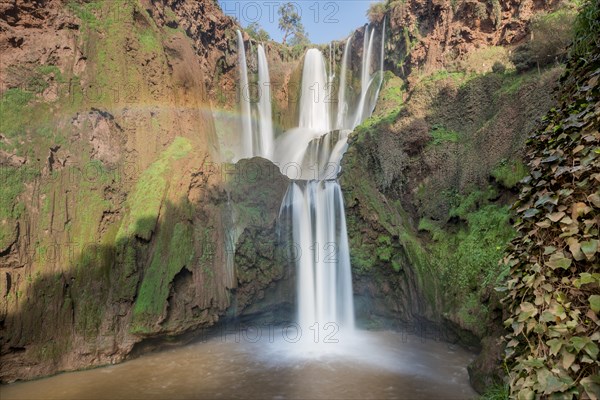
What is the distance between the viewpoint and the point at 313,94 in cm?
2498

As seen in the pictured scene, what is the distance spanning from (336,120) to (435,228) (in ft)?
46.4

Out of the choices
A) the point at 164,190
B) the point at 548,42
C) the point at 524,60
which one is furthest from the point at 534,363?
the point at 524,60

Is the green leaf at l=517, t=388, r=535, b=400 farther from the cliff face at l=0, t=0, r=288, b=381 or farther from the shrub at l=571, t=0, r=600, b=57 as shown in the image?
the cliff face at l=0, t=0, r=288, b=381

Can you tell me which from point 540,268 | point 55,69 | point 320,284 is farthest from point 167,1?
point 540,268

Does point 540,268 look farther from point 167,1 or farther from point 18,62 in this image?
point 167,1

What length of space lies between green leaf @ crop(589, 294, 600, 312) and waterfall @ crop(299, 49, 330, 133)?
22.6 m

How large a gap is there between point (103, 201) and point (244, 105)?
14.0 meters

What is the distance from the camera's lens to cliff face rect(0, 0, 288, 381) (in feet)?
30.1

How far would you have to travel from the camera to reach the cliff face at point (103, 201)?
9.17 m

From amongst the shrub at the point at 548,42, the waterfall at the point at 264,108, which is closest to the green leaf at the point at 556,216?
the shrub at the point at 548,42

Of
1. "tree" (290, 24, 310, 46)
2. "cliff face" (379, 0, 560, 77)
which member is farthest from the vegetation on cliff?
"tree" (290, 24, 310, 46)

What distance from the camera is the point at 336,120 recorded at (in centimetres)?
2428

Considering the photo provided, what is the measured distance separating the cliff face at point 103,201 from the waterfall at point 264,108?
953 centimetres

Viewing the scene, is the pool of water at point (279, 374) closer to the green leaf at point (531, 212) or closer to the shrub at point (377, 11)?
the green leaf at point (531, 212)
